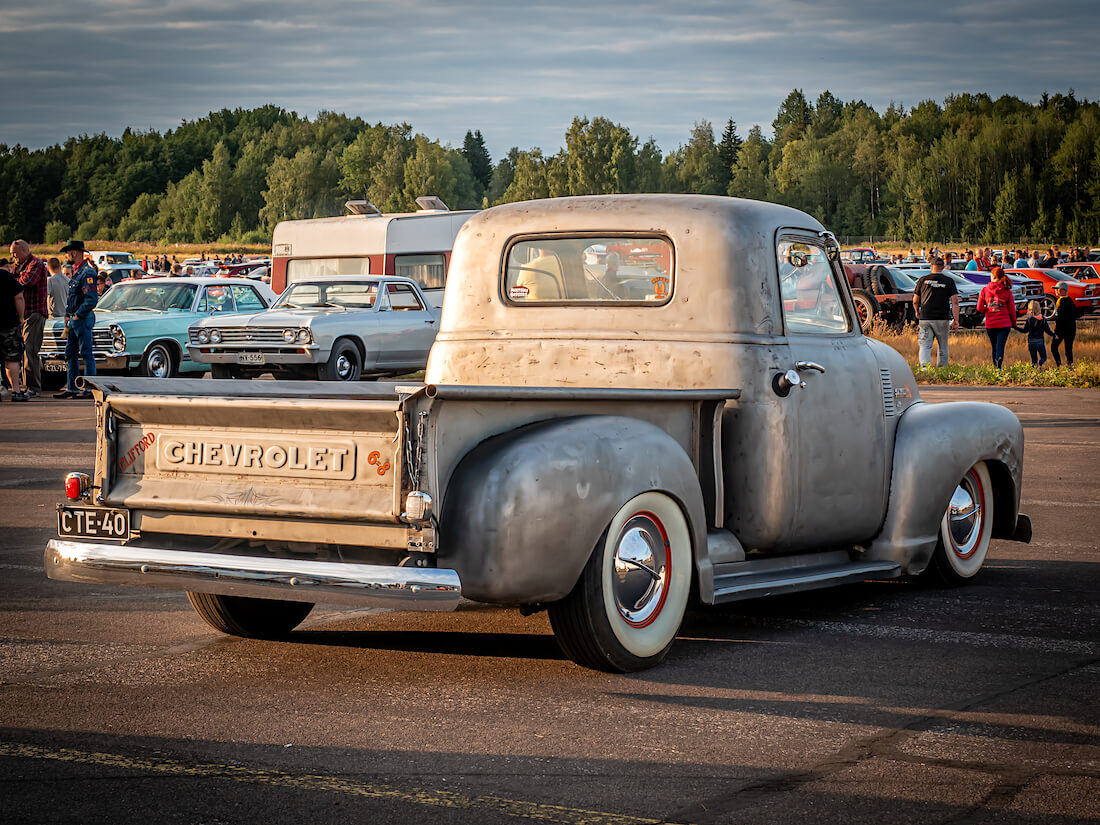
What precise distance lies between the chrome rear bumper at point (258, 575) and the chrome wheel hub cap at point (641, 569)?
2.70 ft

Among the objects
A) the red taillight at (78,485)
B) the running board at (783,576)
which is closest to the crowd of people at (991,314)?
the running board at (783,576)

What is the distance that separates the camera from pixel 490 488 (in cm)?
492

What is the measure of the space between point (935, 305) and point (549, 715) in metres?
19.4

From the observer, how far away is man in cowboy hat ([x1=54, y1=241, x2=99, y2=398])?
1969 centimetres

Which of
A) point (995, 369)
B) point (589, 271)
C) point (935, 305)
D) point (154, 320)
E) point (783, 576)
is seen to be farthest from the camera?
point (995, 369)

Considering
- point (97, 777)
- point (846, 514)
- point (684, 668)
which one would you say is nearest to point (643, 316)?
point (846, 514)

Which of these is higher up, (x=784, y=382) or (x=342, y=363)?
(x=784, y=382)

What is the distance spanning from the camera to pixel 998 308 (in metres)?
23.3

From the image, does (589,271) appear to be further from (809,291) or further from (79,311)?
(79,311)

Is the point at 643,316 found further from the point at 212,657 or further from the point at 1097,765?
the point at 1097,765

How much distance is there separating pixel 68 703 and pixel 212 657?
830mm

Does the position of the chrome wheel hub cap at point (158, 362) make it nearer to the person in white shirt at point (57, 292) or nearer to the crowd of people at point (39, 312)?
the crowd of people at point (39, 312)

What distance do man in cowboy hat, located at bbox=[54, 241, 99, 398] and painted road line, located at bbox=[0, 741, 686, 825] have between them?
1624 cm

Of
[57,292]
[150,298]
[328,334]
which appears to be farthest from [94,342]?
[328,334]
